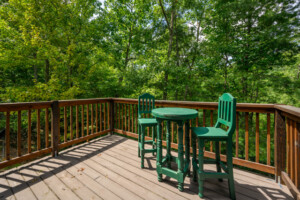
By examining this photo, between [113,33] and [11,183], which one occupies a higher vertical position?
[113,33]

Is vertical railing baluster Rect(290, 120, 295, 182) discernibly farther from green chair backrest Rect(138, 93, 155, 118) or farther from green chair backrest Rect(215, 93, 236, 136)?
green chair backrest Rect(138, 93, 155, 118)

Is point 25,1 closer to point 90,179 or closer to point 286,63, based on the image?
point 90,179

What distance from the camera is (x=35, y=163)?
7.74 feet

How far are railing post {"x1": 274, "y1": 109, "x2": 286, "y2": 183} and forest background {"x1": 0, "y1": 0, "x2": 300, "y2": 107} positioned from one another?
4333 mm

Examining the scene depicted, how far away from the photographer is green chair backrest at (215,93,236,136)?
5.06ft

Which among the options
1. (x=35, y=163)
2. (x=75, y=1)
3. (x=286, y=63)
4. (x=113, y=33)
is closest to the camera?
(x=35, y=163)

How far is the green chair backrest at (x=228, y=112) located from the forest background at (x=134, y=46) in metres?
4.69

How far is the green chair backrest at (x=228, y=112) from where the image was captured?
1.54 metres

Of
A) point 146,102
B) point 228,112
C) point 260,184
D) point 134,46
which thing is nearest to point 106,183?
point 146,102

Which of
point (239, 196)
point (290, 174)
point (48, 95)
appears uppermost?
point (48, 95)

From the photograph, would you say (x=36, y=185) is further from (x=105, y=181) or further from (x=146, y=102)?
(x=146, y=102)

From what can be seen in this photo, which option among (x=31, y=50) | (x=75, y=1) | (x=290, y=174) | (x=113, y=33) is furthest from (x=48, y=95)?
(x=290, y=174)

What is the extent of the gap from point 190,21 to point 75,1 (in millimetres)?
6405

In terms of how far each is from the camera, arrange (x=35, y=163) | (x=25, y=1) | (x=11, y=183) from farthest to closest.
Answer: (x=25, y=1) → (x=35, y=163) → (x=11, y=183)
